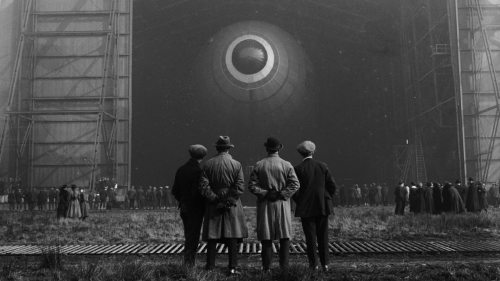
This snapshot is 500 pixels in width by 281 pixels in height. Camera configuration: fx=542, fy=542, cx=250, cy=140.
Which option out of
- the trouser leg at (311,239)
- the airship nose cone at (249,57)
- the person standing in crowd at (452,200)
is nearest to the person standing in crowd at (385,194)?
the person standing in crowd at (452,200)

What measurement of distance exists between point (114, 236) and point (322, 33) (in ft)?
58.9

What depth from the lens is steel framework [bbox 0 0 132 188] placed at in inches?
1142

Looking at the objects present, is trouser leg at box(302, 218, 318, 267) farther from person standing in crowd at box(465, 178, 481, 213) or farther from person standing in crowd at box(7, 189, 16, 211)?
person standing in crowd at box(7, 189, 16, 211)

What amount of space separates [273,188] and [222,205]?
69 cm

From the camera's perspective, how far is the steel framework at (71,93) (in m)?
29.0

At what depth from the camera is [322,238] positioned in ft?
23.4

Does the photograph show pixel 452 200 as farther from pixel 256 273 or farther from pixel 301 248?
pixel 256 273

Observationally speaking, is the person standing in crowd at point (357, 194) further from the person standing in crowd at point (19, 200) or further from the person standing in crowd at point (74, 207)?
the person standing in crowd at point (19, 200)

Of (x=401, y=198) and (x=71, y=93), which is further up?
(x=71, y=93)

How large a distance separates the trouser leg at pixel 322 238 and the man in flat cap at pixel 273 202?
0.44 metres

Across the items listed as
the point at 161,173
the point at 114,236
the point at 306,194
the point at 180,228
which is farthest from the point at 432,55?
the point at 306,194

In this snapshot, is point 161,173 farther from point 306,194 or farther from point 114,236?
point 306,194

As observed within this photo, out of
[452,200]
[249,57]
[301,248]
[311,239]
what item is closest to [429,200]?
[452,200]

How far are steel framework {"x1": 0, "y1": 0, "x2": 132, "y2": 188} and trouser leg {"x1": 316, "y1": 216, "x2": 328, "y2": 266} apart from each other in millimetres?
22524
